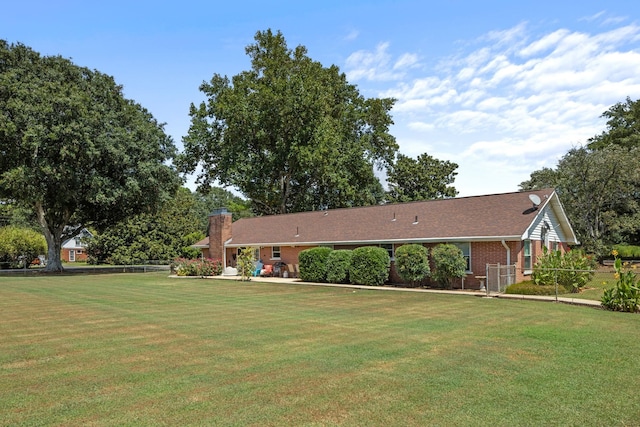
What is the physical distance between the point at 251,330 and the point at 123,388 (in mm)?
4243

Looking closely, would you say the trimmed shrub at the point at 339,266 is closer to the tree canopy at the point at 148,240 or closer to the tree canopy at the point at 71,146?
the tree canopy at the point at 71,146

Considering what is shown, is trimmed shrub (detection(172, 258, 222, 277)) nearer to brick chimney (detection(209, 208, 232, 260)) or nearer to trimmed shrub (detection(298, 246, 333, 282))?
brick chimney (detection(209, 208, 232, 260))

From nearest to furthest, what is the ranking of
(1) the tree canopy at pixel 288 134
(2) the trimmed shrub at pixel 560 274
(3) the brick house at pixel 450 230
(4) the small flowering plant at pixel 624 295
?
1. (4) the small flowering plant at pixel 624 295
2. (2) the trimmed shrub at pixel 560 274
3. (3) the brick house at pixel 450 230
4. (1) the tree canopy at pixel 288 134

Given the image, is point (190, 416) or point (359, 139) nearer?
point (190, 416)

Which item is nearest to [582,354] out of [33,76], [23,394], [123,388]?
[123,388]

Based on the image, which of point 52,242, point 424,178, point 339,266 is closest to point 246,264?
point 339,266

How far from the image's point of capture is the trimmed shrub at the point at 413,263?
2067 cm

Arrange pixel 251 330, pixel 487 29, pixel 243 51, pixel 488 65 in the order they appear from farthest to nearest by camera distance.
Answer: pixel 243 51 → pixel 488 65 → pixel 487 29 → pixel 251 330

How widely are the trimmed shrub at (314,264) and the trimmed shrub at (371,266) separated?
2.11 meters

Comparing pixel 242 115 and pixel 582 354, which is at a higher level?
pixel 242 115

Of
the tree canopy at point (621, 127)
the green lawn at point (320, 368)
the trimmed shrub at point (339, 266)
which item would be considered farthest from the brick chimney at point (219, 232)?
the tree canopy at point (621, 127)

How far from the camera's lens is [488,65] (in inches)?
626

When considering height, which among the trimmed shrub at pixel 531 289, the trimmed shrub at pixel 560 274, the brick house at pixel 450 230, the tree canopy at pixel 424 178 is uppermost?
the tree canopy at pixel 424 178

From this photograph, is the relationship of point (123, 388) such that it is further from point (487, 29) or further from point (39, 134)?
point (39, 134)
